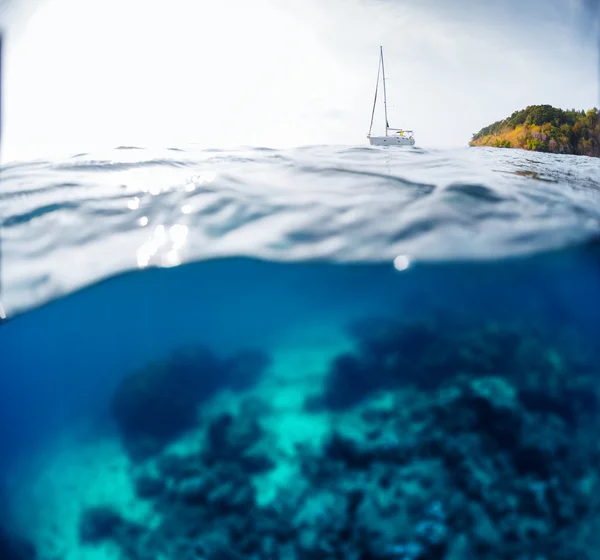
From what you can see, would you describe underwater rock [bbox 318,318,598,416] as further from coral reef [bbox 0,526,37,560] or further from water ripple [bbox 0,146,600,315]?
coral reef [bbox 0,526,37,560]

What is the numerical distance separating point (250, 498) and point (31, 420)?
2009 mm

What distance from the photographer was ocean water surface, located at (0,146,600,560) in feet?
9.43

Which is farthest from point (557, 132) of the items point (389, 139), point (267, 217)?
point (267, 217)

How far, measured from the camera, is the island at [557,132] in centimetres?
4191

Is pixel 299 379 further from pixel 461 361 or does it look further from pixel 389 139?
pixel 389 139

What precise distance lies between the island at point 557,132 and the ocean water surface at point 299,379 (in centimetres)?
4420

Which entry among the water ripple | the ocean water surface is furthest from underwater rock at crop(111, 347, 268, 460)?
the water ripple

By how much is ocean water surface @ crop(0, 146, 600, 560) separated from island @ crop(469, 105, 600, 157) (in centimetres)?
4420

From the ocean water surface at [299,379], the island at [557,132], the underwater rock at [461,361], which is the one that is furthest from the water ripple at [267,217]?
the island at [557,132]

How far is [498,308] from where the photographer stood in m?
3.91

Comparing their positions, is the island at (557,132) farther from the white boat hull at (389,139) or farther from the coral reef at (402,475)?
the coral reef at (402,475)

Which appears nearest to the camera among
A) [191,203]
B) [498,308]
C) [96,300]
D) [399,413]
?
[399,413]

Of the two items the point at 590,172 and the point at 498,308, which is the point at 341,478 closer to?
the point at 498,308

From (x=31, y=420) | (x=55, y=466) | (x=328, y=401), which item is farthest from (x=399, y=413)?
(x=31, y=420)
